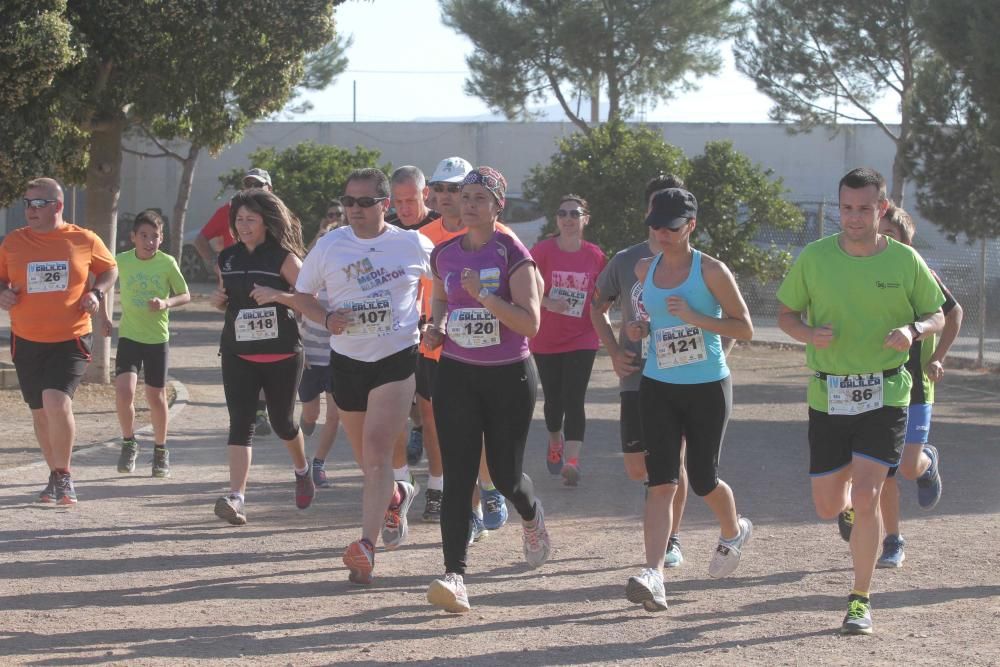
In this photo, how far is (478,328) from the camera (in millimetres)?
6113

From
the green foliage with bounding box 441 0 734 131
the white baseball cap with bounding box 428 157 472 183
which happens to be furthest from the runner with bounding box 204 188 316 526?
the green foliage with bounding box 441 0 734 131

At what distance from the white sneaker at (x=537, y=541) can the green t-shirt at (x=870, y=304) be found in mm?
1496

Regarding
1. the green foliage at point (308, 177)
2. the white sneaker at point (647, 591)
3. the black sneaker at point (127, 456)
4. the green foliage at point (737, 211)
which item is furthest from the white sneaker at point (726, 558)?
the green foliage at point (308, 177)

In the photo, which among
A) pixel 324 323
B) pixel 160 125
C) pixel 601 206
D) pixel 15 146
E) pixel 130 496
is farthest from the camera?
pixel 601 206

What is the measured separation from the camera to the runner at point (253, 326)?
7766mm

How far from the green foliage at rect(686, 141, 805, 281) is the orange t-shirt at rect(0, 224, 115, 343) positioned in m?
14.6

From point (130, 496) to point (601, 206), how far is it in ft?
47.2

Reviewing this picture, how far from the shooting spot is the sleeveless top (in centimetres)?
776

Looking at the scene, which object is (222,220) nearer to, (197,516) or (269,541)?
(197,516)

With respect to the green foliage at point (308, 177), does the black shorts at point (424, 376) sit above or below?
below

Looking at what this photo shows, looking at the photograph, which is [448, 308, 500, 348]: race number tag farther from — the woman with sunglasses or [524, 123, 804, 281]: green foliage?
[524, 123, 804, 281]: green foliage

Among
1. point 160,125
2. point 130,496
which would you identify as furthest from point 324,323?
point 160,125

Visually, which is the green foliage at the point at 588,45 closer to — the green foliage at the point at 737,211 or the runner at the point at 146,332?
the green foliage at the point at 737,211

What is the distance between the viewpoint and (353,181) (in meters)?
6.74
